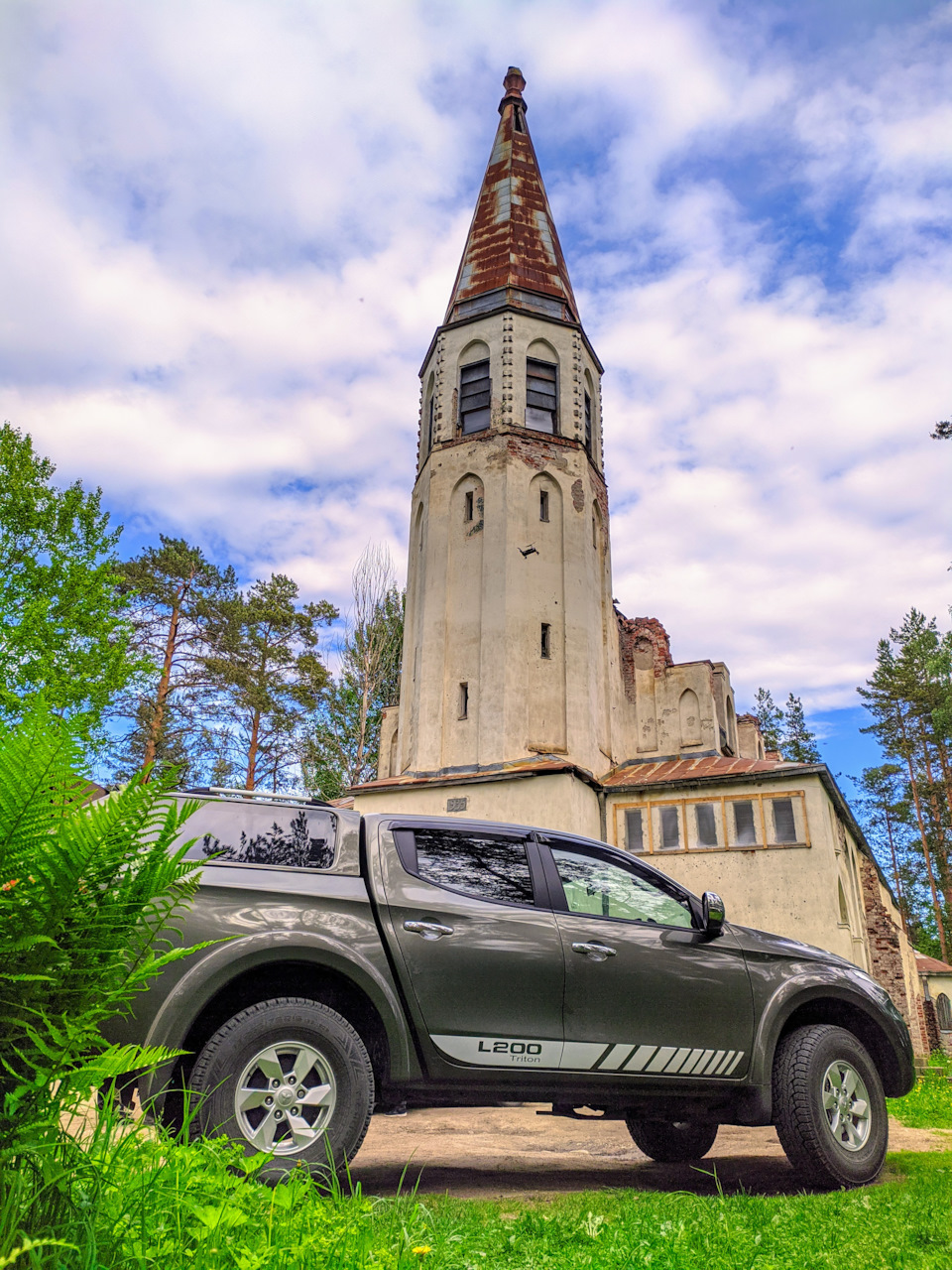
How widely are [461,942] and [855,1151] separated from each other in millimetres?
2706

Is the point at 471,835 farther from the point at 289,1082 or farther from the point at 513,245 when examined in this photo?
the point at 513,245

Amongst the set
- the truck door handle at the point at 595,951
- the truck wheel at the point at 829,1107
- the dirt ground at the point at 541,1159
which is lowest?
the dirt ground at the point at 541,1159

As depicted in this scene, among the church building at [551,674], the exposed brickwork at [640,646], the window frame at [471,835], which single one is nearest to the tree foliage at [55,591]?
the church building at [551,674]

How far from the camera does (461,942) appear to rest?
4.57 m

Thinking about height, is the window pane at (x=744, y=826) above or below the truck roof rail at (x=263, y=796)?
→ above

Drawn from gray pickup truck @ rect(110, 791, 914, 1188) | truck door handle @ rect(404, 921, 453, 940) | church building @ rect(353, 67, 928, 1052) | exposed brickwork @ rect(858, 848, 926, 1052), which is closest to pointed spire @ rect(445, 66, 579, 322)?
church building @ rect(353, 67, 928, 1052)

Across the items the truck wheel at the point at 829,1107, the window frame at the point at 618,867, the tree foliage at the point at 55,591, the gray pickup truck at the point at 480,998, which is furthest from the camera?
the tree foliage at the point at 55,591

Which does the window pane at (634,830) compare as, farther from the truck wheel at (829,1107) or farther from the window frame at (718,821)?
the truck wheel at (829,1107)

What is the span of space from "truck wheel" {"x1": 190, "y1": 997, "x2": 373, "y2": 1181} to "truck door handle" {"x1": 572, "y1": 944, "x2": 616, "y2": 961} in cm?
134

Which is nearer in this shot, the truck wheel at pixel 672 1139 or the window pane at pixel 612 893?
the window pane at pixel 612 893

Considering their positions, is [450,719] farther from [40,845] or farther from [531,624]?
[40,845]

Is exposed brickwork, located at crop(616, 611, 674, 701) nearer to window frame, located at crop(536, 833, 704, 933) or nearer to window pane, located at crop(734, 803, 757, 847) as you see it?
window pane, located at crop(734, 803, 757, 847)

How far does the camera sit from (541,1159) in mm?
6270

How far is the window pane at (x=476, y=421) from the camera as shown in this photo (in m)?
24.5
